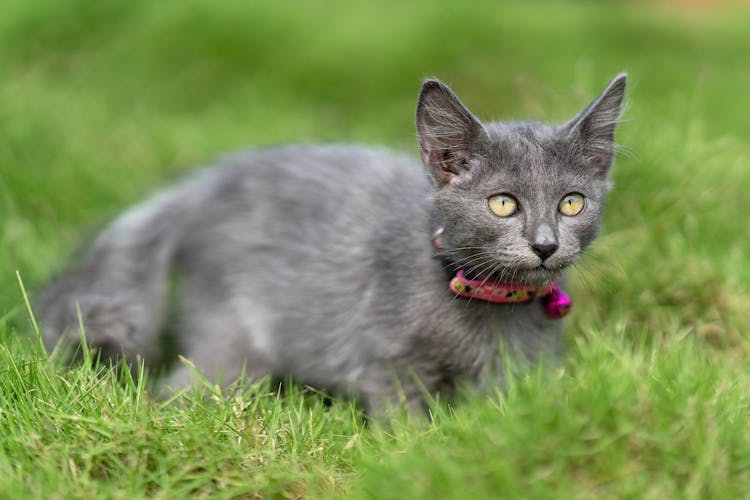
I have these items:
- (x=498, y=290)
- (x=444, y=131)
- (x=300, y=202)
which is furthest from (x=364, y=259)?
(x=444, y=131)

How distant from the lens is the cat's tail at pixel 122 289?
3655 mm

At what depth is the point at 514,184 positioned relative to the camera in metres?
2.95

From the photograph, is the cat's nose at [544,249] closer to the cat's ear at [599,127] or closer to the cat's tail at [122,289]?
the cat's ear at [599,127]

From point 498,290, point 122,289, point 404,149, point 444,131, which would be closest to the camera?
point 444,131

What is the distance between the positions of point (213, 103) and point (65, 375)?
433 centimetres

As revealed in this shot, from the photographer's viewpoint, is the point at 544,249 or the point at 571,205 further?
the point at 571,205

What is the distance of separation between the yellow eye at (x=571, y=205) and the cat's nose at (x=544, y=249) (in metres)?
0.20

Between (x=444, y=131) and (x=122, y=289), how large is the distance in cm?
178

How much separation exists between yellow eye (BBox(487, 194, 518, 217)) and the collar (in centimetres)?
26

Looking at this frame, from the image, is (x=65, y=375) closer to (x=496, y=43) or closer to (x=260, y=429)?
(x=260, y=429)

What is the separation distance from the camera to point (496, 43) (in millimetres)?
7871

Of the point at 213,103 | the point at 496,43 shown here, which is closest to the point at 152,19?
the point at 213,103

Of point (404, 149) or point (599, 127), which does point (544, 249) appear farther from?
point (404, 149)

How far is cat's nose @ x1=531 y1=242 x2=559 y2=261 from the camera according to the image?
2.84 metres
